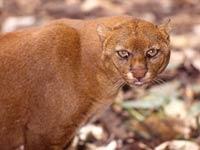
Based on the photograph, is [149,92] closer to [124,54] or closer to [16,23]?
[16,23]

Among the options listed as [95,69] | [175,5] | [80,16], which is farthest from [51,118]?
[175,5]

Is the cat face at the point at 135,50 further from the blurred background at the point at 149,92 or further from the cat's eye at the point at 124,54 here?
the blurred background at the point at 149,92

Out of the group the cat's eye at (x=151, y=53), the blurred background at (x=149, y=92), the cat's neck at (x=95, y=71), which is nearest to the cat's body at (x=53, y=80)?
the cat's neck at (x=95, y=71)

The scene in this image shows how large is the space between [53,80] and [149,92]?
9.20 feet

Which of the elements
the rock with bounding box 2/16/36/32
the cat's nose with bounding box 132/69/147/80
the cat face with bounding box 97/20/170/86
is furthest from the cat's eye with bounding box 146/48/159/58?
the rock with bounding box 2/16/36/32

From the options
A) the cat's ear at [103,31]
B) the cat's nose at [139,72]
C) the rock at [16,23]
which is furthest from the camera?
the rock at [16,23]

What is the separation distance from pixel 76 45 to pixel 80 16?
459 cm

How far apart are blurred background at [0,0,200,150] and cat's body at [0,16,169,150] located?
1.40 m

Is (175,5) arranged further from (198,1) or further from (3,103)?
(3,103)

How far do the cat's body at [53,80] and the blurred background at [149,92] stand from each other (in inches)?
55.2

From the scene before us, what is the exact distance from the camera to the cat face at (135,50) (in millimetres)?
5898

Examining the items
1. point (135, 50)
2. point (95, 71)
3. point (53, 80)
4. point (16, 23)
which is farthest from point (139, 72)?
point (16, 23)

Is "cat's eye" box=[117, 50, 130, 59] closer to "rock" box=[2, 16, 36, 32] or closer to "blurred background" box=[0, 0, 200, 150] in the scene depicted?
"blurred background" box=[0, 0, 200, 150]

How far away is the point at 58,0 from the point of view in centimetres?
1134
